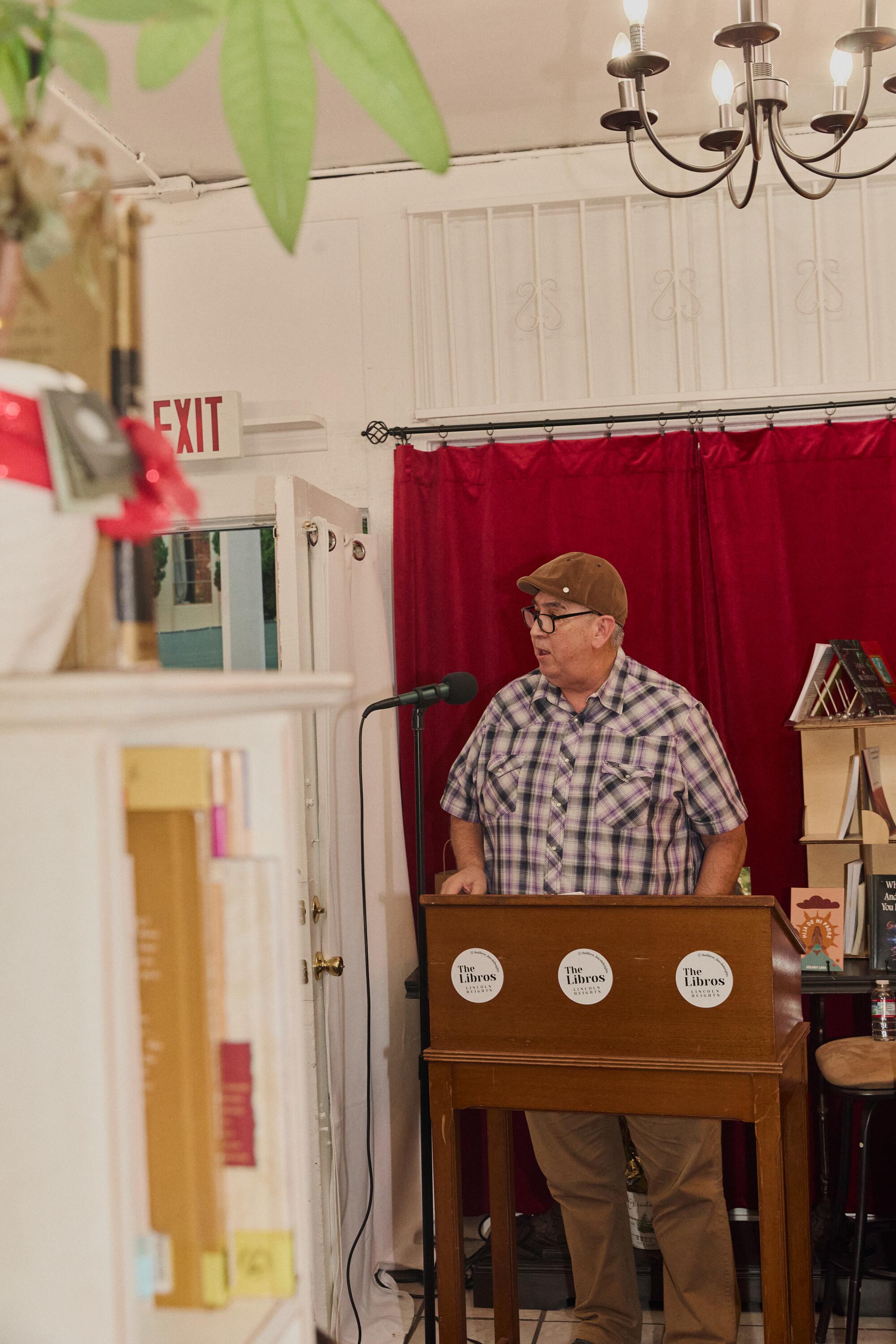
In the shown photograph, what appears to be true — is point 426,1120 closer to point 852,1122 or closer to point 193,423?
point 852,1122

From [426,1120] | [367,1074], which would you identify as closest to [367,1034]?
[367,1074]

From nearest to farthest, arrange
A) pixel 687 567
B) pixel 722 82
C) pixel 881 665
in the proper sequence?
pixel 722 82, pixel 881 665, pixel 687 567

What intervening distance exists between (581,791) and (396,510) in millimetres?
1139

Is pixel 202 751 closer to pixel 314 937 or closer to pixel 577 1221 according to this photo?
pixel 314 937

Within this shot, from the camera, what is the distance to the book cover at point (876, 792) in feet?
10.5

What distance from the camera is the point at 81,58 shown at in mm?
736

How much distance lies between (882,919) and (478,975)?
132 centimetres

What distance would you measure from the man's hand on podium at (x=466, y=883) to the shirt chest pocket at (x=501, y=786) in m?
0.16

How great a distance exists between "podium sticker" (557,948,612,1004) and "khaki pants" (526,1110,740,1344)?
0.50 m

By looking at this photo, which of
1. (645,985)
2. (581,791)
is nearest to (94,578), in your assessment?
(645,985)

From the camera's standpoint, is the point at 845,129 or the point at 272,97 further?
Result: the point at 845,129

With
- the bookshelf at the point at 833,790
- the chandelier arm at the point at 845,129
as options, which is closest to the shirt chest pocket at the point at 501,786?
the bookshelf at the point at 833,790

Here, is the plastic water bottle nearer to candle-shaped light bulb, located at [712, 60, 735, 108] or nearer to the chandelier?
the chandelier

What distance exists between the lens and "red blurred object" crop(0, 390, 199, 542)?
63cm
